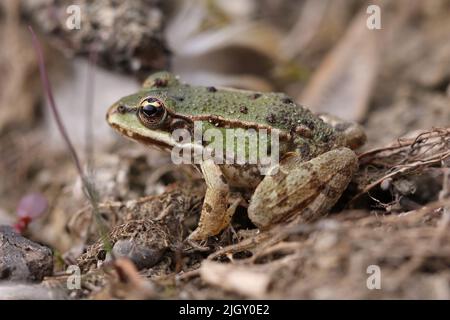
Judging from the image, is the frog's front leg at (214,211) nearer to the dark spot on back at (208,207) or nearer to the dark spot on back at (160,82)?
the dark spot on back at (208,207)

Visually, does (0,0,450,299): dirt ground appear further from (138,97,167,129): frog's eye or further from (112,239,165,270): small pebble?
(138,97,167,129): frog's eye

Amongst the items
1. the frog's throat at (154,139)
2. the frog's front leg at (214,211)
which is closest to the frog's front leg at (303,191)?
the frog's front leg at (214,211)

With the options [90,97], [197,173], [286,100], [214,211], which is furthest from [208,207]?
[90,97]

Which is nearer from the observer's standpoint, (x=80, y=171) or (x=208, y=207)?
(x=80, y=171)

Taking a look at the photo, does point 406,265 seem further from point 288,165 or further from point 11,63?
point 11,63

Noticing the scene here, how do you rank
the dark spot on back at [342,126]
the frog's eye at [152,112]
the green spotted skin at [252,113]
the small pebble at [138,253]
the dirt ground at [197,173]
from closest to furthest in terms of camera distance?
the dirt ground at [197,173], the small pebble at [138,253], the green spotted skin at [252,113], the frog's eye at [152,112], the dark spot on back at [342,126]

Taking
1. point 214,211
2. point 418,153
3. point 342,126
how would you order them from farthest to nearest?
point 342,126 < point 418,153 < point 214,211

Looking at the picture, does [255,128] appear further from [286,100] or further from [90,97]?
[90,97]
